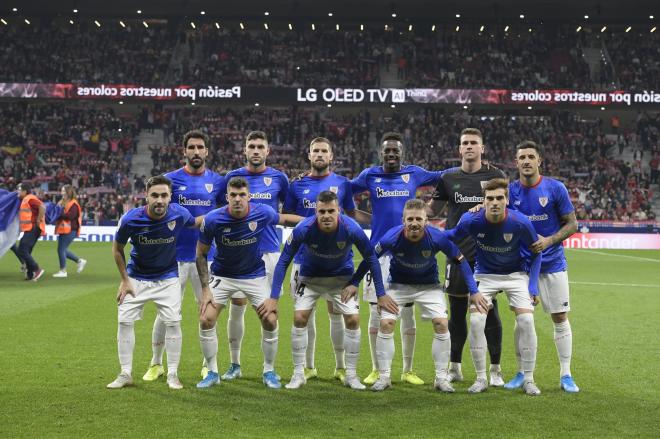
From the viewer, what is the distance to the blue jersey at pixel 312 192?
8.19 meters

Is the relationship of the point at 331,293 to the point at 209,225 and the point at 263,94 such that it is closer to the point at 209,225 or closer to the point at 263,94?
the point at 209,225

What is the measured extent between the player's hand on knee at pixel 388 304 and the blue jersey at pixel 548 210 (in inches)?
54.6

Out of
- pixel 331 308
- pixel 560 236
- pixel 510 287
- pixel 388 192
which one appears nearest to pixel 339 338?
pixel 331 308

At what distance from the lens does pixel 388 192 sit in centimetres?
806

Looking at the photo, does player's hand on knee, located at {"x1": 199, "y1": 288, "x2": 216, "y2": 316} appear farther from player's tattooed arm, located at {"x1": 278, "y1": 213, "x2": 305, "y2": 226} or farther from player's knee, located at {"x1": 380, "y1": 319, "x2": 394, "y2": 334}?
player's knee, located at {"x1": 380, "y1": 319, "x2": 394, "y2": 334}

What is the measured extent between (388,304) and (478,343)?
916 mm

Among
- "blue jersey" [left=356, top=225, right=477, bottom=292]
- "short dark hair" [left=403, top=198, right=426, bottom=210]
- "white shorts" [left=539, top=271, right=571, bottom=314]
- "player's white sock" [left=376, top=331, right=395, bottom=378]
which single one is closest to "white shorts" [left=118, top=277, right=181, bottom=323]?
"blue jersey" [left=356, top=225, right=477, bottom=292]

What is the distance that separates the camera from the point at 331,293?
24.9 feet

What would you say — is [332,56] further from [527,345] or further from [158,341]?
[527,345]

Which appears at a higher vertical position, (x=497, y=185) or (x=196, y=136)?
(x=196, y=136)

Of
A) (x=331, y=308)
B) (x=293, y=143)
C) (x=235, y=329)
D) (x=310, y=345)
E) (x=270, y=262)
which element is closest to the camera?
(x=331, y=308)

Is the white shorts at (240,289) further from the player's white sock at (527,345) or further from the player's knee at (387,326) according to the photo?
the player's white sock at (527,345)

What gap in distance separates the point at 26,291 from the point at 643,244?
81.8 ft

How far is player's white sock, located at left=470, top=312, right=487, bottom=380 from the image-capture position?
7.27 metres
